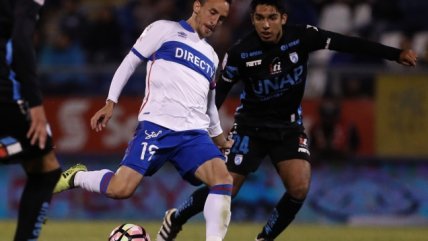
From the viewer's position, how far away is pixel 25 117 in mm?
6449

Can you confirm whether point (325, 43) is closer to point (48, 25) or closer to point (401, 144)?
Result: point (401, 144)

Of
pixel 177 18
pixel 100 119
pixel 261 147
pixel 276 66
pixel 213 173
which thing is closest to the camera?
pixel 100 119

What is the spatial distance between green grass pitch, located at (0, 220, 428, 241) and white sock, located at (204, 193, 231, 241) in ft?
10.3

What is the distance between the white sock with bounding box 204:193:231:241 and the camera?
7.72 meters

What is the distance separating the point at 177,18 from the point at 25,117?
937 centimetres

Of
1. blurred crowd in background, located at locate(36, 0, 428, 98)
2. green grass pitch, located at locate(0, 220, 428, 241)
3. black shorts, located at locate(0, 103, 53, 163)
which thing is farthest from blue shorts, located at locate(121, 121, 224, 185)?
blurred crowd in background, located at locate(36, 0, 428, 98)

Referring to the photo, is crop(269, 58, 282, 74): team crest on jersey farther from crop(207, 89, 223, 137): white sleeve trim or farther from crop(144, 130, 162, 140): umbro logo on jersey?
crop(144, 130, 162, 140): umbro logo on jersey

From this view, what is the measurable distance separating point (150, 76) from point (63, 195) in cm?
687

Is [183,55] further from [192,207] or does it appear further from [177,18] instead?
[177,18]

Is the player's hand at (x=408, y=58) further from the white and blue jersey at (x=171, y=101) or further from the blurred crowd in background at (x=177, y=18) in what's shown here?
the blurred crowd in background at (x=177, y=18)

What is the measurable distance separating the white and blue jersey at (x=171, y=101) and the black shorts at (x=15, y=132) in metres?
1.53

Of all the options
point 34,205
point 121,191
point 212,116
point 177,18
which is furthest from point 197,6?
point 177,18

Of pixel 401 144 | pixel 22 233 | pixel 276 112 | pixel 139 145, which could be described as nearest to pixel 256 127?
pixel 276 112

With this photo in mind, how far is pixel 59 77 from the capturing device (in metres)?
14.5
